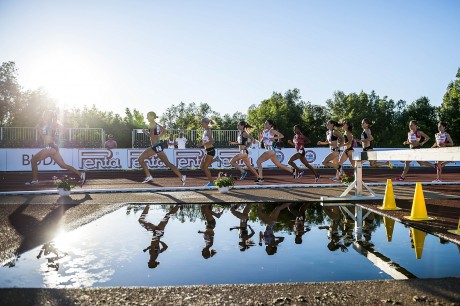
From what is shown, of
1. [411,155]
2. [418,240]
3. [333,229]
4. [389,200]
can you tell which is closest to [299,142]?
[389,200]

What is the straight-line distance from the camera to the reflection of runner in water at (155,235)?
5.08 metres

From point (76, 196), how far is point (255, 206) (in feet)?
16.7

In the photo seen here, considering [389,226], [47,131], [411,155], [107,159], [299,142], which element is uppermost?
[47,131]

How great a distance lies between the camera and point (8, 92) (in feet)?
209

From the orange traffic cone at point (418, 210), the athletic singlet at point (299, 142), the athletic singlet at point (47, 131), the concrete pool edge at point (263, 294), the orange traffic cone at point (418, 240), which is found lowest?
the orange traffic cone at point (418, 240)

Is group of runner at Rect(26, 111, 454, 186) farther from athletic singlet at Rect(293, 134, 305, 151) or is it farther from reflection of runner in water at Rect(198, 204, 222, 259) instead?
reflection of runner in water at Rect(198, 204, 222, 259)

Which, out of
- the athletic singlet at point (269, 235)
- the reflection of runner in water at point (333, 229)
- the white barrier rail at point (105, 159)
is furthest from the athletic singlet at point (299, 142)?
the white barrier rail at point (105, 159)

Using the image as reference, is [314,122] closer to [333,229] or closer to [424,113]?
[424,113]

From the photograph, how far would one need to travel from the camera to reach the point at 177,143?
29.0m

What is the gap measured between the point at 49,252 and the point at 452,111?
2293 inches

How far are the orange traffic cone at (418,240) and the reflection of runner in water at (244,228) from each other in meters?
1.99

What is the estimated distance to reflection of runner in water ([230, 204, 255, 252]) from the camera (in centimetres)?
577

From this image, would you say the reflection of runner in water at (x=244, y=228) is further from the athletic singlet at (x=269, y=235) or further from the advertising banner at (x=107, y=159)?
the advertising banner at (x=107, y=159)

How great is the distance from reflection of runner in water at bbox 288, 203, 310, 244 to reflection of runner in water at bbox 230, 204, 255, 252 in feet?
2.13
